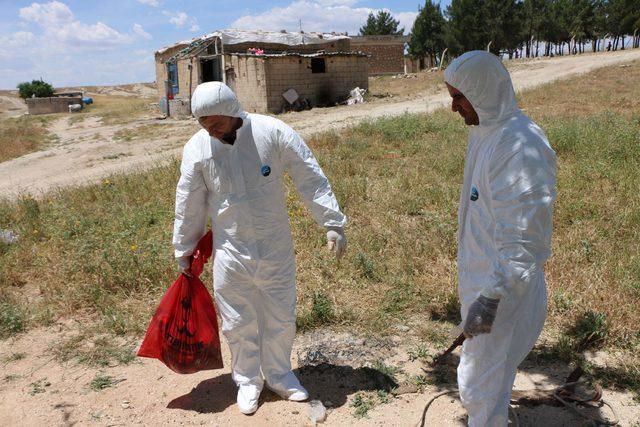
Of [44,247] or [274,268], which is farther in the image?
[44,247]

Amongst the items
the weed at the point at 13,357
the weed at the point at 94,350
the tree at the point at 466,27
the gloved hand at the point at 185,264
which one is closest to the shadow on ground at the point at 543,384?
the gloved hand at the point at 185,264

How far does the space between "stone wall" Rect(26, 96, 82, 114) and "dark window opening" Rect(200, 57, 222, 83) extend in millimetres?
12272

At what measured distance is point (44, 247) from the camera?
5.35 metres

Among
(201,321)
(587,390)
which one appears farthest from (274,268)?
(587,390)

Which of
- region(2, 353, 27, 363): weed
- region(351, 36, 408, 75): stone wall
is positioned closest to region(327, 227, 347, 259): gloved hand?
region(2, 353, 27, 363): weed

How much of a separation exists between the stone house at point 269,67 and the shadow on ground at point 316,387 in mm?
15118

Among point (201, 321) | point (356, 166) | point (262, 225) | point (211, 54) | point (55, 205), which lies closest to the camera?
point (262, 225)

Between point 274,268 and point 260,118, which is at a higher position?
point 260,118

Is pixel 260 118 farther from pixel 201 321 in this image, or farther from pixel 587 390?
pixel 587 390

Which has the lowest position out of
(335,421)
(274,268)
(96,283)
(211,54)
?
(335,421)

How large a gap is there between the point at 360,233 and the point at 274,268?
237 centimetres

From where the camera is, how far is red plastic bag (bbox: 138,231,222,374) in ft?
9.46

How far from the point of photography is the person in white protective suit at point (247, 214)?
2.61 m

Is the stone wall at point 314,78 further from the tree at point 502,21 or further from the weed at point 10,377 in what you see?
the tree at point 502,21
